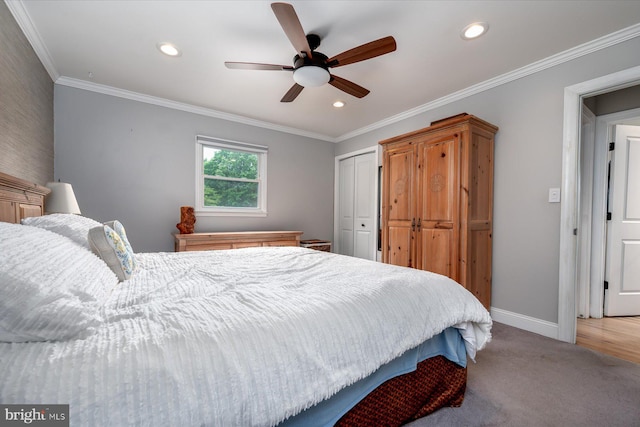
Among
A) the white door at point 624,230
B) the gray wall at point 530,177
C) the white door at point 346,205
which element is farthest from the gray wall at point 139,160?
the white door at point 624,230

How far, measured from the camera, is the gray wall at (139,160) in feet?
9.82

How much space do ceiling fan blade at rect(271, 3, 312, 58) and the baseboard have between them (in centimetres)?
304

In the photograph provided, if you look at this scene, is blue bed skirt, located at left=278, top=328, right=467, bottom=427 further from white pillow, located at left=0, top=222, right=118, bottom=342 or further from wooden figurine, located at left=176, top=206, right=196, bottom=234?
wooden figurine, located at left=176, top=206, right=196, bottom=234

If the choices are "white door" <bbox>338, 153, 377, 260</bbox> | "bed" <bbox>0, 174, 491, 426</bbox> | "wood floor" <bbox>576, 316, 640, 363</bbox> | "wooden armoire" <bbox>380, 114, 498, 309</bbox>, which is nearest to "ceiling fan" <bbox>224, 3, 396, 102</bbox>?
"wooden armoire" <bbox>380, 114, 498, 309</bbox>

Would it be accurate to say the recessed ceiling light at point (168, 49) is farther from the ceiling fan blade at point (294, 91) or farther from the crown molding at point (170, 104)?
the crown molding at point (170, 104)

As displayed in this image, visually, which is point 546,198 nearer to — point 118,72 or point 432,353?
point 432,353

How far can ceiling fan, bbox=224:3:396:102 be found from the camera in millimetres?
1690

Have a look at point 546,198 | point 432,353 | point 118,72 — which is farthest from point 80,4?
point 546,198

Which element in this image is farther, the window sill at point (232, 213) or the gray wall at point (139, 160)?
the window sill at point (232, 213)

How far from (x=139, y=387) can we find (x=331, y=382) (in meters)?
0.56

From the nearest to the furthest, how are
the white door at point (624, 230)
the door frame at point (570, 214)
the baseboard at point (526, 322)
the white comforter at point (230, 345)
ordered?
the white comforter at point (230, 345)
the door frame at point (570, 214)
the baseboard at point (526, 322)
the white door at point (624, 230)

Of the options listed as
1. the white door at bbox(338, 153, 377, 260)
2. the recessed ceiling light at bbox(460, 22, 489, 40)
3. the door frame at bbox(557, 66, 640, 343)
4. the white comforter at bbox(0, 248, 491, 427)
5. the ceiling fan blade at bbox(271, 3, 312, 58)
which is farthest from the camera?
the white door at bbox(338, 153, 377, 260)

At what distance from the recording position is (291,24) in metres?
1.64

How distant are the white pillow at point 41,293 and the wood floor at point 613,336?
10.9 ft
